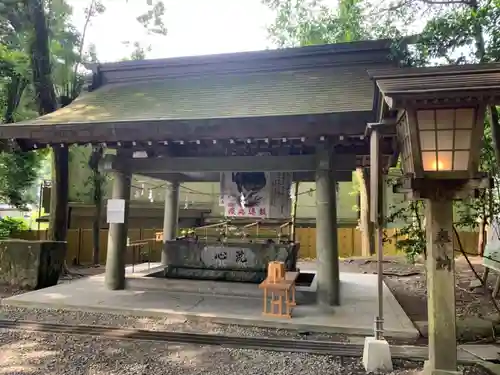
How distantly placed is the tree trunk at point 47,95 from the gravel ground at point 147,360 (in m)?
5.87

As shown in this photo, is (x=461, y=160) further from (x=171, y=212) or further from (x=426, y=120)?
(x=171, y=212)

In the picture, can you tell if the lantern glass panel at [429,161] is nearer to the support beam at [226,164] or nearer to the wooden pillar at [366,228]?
the support beam at [226,164]

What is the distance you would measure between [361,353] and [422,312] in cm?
325

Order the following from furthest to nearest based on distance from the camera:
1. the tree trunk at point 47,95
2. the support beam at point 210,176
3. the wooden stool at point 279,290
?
the tree trunk at point 47,95
the support beam at point 210,176
the wooden stool at point 279,290

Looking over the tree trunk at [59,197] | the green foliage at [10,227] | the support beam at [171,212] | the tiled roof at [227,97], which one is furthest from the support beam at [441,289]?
the green foliage at [10,227]

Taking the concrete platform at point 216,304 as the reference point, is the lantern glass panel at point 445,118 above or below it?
above

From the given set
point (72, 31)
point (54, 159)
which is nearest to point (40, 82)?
point (54, 159)

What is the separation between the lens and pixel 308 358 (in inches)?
189

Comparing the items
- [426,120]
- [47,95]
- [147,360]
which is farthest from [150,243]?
[426,120]

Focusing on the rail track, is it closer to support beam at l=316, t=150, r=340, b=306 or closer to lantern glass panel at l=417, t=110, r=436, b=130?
support beam at l=316, t=150, r=340, b=306

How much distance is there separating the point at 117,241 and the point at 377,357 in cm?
586

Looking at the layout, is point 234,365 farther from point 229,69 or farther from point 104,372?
point 229,69

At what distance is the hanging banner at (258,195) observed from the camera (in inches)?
338

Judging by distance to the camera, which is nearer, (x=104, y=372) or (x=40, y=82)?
(x=104, y=372)
